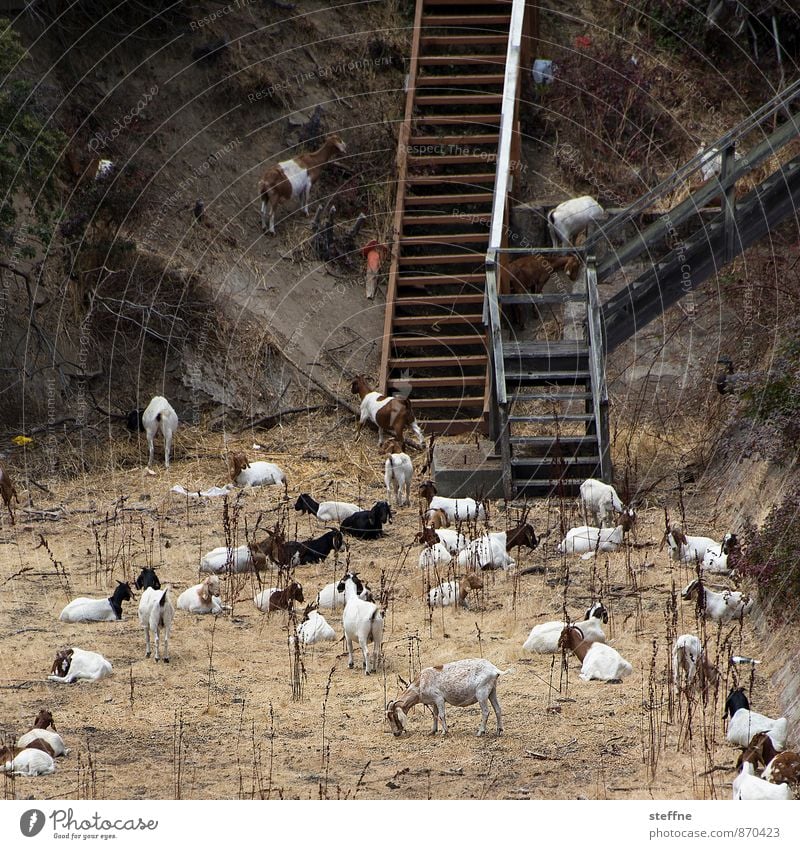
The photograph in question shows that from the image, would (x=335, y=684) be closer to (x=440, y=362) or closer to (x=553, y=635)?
(x=553, y=635)

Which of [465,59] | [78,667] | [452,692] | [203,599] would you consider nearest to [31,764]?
[78,667]

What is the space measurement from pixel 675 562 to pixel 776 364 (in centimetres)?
251

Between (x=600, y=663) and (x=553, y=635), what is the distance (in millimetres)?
732

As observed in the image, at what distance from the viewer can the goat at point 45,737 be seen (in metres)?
12.0

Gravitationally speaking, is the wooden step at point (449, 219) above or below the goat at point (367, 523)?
above

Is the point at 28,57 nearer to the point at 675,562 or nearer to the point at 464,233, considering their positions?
the point at 464,233

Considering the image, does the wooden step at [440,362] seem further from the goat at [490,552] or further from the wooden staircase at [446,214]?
the goat at [490,552]

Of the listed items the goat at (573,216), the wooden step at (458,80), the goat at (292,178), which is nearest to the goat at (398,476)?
the goat at (573,216)

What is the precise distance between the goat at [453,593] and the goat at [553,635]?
3.99 ft

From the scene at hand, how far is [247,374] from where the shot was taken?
22.0 m

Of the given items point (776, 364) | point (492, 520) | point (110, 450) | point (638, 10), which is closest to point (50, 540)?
point (110, 450)

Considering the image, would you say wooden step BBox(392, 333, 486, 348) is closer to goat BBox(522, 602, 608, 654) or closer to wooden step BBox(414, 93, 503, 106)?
wooden step BBox(414, 93, 503, 106)

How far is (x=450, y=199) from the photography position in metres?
22.7

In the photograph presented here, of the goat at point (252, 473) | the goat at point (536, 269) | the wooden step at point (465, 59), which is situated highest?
the wooden step at point (465, 59)
